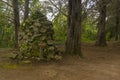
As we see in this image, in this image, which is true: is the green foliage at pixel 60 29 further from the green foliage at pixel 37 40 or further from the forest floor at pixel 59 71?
the forest floor at pixel 59 71

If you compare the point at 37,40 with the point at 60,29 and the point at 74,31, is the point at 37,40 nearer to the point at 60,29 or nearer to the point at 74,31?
the point at 74,31

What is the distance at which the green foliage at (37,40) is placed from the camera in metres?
9.63

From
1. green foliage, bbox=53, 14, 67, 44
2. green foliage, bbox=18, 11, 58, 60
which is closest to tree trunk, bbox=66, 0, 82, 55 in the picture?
green foliage, bbox=18, 11, 58, 60

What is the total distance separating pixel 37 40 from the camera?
9.84 metres

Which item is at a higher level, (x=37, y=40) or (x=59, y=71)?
(x=37, y=40)

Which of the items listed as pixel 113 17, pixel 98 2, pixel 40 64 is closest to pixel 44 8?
pixel 113 17

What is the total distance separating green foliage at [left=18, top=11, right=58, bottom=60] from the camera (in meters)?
9.63

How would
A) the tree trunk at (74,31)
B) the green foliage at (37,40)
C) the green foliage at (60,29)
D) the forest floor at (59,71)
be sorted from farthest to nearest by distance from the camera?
the green foliage at (60,29) < the tree trunk at (74,31) < the green foliage at (37,40) < the forest floor at (59,71)

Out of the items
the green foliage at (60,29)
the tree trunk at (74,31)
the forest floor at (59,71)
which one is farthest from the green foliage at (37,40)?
the green foliage at (60,29)

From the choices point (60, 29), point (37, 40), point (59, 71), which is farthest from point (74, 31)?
point (60, 29)

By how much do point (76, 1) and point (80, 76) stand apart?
431 cm

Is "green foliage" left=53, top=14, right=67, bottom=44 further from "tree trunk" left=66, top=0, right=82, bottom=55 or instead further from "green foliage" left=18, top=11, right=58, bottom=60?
"green foliage" left=18, top=11, right=58, bottom=60

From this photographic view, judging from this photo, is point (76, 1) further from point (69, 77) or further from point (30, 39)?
point (69, 77)

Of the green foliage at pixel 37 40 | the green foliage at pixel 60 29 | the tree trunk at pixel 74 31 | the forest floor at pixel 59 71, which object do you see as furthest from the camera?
the green foliage at pixel 60 29
